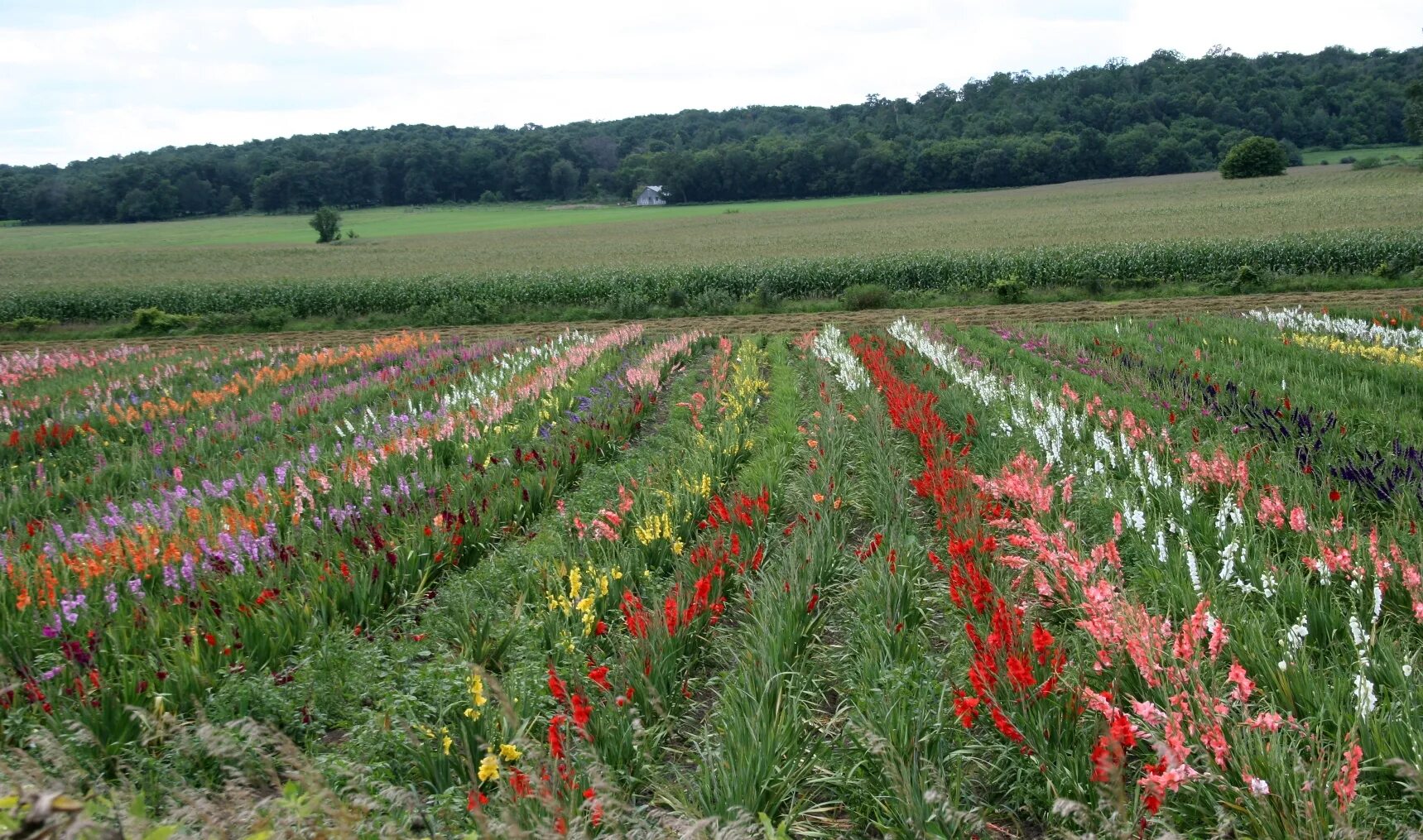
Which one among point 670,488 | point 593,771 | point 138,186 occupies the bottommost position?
point 670,488

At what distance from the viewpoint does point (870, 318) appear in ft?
76.0

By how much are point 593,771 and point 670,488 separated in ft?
15.8

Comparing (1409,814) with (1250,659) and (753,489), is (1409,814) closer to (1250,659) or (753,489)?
(1250,659)

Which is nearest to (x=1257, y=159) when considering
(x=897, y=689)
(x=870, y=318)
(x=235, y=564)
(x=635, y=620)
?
(x=870, y=318)

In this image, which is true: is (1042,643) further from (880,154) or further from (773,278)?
(880,154)

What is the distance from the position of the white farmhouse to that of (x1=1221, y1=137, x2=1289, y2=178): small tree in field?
51821 mm

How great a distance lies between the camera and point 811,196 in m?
91.1

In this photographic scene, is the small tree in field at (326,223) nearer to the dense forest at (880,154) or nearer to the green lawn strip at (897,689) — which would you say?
the dense forest at (880,154)

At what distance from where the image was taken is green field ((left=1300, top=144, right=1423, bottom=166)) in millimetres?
80506

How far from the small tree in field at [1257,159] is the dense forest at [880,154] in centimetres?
1286

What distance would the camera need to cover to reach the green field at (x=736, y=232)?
39625 mm

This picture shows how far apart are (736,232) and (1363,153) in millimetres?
68836

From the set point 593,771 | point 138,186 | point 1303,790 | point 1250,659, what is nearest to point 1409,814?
point 1303,790

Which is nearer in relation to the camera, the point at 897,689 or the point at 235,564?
the point at 897,689
